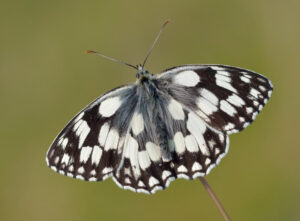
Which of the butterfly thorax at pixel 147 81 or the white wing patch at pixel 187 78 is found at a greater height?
the butterfly thorax at pixel 147 81

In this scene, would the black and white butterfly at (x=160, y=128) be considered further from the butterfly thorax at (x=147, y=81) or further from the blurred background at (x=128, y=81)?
the blurred background at (x=128, y=81)

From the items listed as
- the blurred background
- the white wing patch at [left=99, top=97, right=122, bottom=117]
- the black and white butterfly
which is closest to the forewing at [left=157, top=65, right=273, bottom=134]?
the black and white butterfly

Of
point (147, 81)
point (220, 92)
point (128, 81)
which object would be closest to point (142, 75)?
point (147, 81)

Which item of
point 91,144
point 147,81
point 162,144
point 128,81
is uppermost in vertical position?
point 128,81

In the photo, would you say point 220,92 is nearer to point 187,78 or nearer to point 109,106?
point 187,78

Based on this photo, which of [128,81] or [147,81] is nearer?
[147,81]

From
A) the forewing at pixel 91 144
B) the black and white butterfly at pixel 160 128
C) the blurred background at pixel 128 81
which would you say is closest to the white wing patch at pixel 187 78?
the black and white butterfly at pixel 160 128

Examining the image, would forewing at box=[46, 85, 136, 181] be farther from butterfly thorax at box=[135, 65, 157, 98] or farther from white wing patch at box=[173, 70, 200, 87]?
white wing patch at box=[173, 70, 200, 87]

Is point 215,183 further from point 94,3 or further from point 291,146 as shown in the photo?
point 94,3
